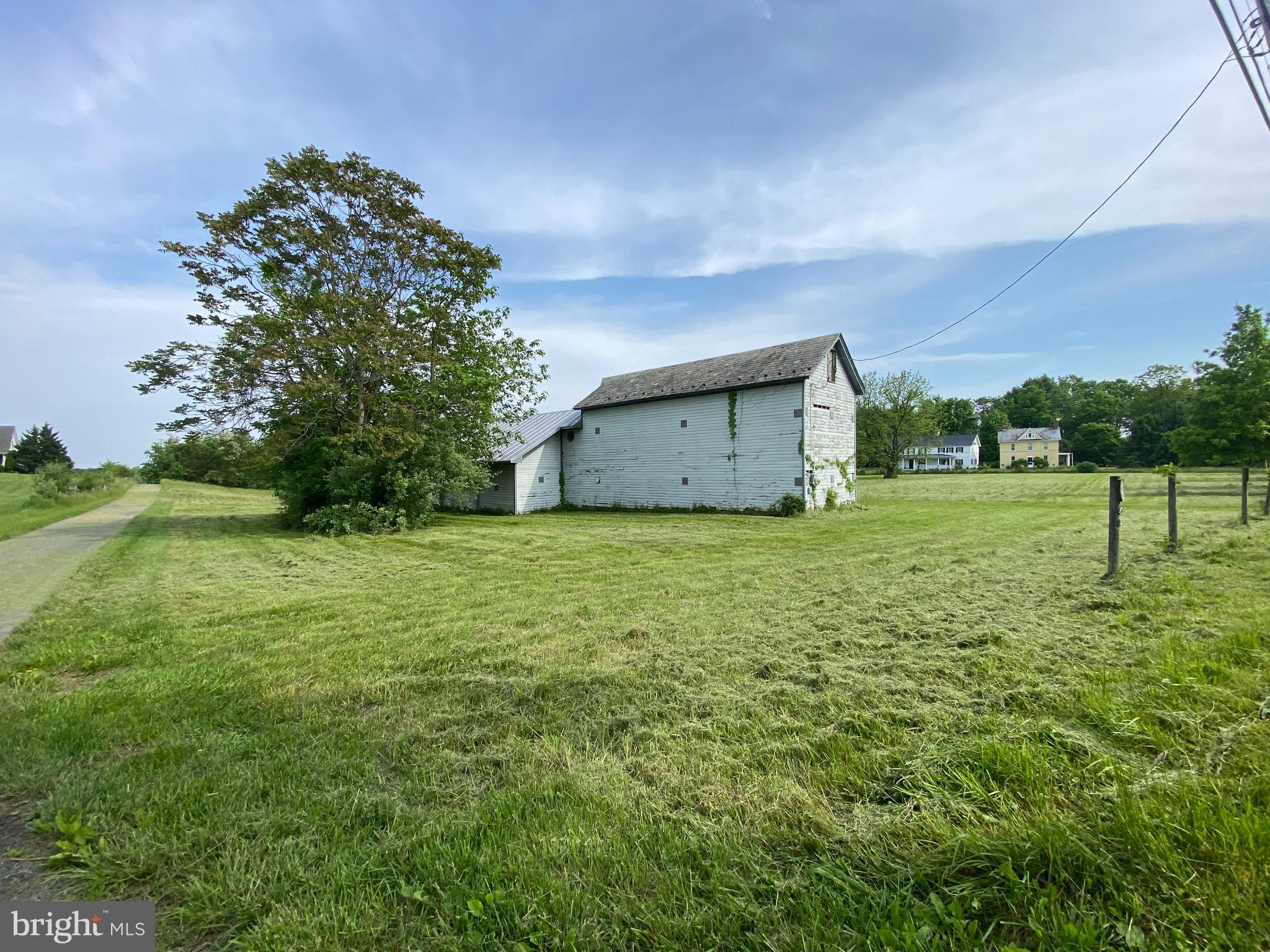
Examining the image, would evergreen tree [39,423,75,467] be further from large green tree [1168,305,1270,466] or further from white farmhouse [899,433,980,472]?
white farmhouse [899,433,980,472]

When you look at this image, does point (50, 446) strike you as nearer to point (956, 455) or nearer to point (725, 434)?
point (725, 434)

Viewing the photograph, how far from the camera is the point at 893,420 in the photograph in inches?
1763

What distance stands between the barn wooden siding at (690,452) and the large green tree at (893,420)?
3050cm

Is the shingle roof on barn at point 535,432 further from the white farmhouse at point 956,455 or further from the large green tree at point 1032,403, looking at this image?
the large green tree at point 1032,403

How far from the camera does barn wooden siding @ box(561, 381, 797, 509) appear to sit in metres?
18.0

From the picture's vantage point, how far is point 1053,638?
169 inches

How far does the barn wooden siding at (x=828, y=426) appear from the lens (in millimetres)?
17969

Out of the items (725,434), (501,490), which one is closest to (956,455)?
(725,434)

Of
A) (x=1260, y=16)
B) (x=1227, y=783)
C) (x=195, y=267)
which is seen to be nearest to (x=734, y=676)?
(x=1227, y=783)

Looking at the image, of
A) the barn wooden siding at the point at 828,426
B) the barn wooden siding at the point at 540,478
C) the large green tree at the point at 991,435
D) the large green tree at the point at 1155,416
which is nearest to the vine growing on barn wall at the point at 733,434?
the barn wooden siding at the point at 828,426

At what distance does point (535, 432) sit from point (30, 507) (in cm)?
2216

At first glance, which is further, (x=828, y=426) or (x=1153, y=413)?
(x=1153, y=413)

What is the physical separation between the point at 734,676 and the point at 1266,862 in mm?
2549

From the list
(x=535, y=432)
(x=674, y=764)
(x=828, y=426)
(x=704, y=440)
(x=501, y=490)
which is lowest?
(x=674, y=764)
